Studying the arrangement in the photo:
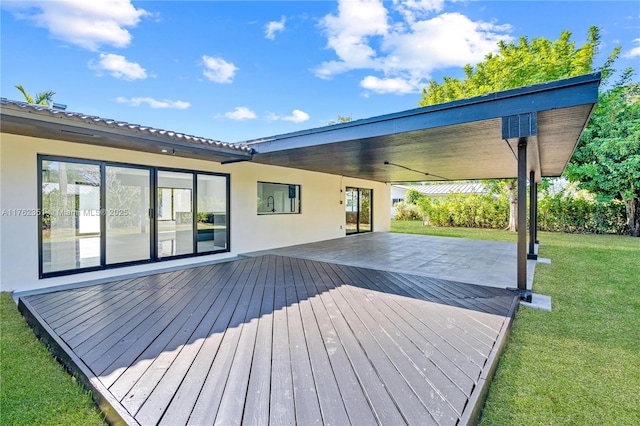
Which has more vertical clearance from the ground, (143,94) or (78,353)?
(143,94)

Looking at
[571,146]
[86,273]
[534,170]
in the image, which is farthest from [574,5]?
[86,273]

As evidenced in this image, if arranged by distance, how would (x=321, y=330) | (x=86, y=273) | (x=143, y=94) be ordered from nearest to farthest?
(x=321, y=330) → (x=86, y=273) → (x=143, y=94)

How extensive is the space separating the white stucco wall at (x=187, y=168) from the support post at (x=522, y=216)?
5892mm

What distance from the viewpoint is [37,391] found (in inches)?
90.4

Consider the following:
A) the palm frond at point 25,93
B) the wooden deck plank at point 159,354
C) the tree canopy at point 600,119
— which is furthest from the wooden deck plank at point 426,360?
the palm frond at point 25,93

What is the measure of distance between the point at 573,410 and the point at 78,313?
476 centimetres

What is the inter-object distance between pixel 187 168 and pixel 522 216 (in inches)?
242

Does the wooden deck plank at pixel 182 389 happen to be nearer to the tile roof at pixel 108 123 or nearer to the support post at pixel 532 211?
the tile roof at pixel 108 123

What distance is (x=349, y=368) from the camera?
237cm

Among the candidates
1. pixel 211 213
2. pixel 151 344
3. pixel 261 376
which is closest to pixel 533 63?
pixel 211 213

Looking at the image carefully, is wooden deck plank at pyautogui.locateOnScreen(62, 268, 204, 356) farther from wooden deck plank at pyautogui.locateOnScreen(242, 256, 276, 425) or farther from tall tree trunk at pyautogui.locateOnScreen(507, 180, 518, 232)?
tall tree trunk at pyautogui.locateOnScreen(507, 180, 518, 232)

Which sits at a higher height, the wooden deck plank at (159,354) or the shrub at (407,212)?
the shrub at (407,212)

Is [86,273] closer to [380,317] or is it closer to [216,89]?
[380,317]

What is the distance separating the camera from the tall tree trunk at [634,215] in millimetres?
12805
